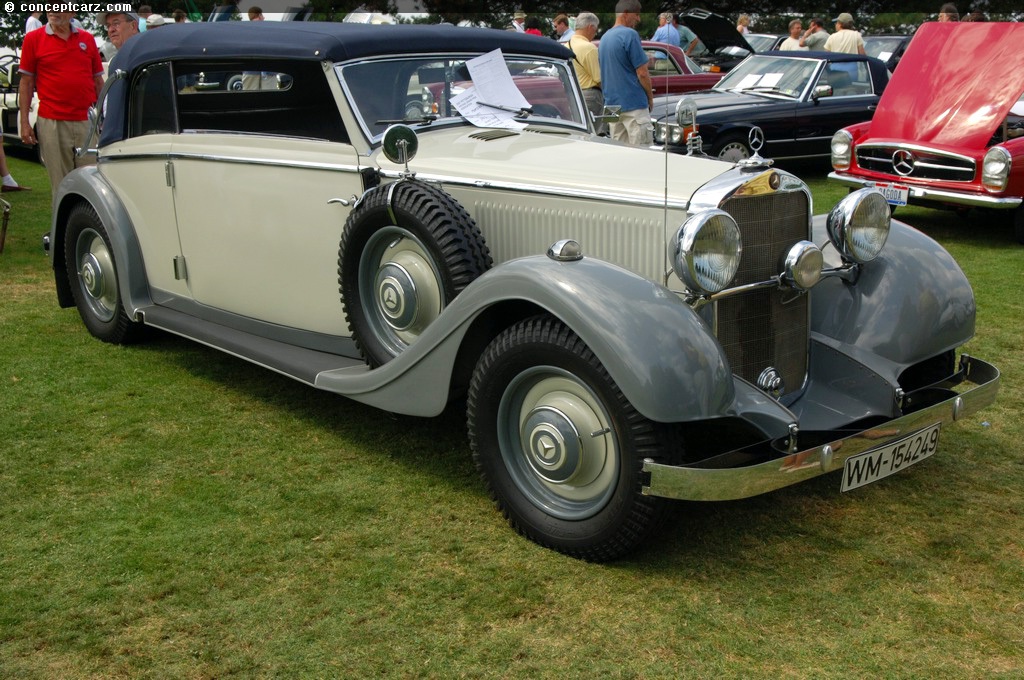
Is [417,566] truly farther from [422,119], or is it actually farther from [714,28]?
[714,28]

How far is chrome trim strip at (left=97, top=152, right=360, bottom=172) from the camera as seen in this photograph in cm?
434

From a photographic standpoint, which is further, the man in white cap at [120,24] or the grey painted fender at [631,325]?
the man in white cap at [120,24]

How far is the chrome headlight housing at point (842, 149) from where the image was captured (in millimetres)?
9078

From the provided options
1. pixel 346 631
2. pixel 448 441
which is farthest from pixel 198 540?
pixel 448 441

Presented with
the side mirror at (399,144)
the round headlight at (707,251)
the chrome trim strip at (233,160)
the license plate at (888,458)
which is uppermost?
the side mirror at (399,144)

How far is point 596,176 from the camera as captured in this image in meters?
3.77

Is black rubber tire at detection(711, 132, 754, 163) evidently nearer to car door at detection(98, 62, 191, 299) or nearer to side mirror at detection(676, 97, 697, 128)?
car door at detection(98, 62, 191, 299)

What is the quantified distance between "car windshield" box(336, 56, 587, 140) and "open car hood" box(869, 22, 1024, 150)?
16.3ft

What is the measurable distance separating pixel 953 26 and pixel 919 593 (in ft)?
23.6

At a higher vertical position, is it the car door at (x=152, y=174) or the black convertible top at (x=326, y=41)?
the black convertible top at (x=326, y=41)

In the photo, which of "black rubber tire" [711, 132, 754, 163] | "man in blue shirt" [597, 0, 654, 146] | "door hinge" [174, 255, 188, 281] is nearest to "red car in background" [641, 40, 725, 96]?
"black rubber tire" [711, 132, 754, 163]

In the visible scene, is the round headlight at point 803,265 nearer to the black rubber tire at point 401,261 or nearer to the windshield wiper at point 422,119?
the black rubber tire at point 401,261

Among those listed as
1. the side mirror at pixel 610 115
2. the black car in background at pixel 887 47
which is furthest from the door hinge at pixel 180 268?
the black car in background at pixel 887 47

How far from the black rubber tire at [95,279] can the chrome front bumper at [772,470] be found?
368 cm
